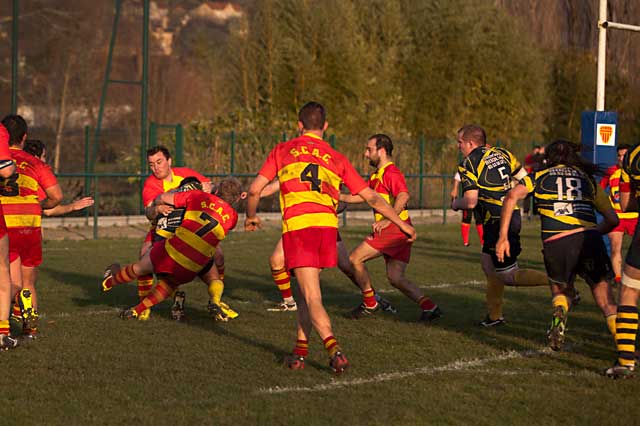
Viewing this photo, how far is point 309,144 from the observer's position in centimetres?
748

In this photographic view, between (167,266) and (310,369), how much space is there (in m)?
2.34

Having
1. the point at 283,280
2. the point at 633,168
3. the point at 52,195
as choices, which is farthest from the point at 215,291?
the point at 633,168

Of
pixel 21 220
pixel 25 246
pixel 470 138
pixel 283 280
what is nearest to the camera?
pixel 21 220

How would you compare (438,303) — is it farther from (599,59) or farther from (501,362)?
(599,59)

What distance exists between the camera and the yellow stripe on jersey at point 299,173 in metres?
7.45

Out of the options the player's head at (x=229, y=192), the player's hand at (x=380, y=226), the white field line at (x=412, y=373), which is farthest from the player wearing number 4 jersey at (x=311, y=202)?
the player's head at (x=229, y=192)

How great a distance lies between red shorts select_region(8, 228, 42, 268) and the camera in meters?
8.90

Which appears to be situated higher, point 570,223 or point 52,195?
point 52,195

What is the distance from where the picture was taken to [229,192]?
31.2 ft

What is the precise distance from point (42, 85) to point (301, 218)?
44.7 metres

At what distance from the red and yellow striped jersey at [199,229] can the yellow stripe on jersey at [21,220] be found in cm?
128

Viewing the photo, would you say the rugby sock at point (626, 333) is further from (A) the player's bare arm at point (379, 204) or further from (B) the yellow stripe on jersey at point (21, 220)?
(B) the yellow stripe on jersey at point (21, 220)

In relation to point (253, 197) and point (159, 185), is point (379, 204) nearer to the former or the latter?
point (253, 197)

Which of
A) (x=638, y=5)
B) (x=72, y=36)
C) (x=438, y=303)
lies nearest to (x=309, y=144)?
(x=438, y=303)
